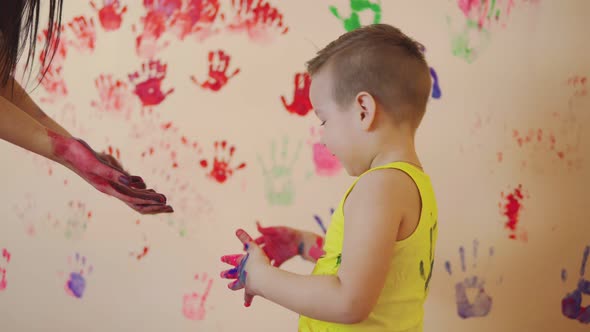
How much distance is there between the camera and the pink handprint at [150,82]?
4.47ft

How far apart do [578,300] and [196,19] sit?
39.5 inches

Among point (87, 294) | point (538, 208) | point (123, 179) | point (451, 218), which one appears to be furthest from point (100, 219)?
point (538, 208)

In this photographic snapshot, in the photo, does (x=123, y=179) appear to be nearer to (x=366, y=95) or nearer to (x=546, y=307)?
(x=366, y=95)

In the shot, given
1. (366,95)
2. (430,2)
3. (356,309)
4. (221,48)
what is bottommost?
(356,309)

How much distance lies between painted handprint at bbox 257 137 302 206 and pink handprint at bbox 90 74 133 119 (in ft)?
1.12

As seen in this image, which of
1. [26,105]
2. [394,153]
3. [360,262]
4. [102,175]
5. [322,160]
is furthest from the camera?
[322,160]

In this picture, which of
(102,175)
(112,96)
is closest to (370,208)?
(102,175)

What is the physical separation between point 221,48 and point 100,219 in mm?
490

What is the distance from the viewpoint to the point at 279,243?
1.02m

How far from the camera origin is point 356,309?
2.51ft

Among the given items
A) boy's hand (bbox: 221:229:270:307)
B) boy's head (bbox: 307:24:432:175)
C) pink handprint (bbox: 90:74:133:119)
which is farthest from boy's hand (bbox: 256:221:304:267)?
pink handprint (bbox: 90:74:133:119)

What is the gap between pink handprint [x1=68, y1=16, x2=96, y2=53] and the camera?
1.39m

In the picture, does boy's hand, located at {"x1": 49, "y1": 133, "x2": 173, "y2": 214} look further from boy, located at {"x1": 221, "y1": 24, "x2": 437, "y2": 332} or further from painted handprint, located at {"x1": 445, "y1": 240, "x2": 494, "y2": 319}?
painted handprint, located at {"x1": 445, "y1": 240, "x2": 494, "y2": 319}

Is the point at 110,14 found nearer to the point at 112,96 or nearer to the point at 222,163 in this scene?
Answer: the point at 112,96
